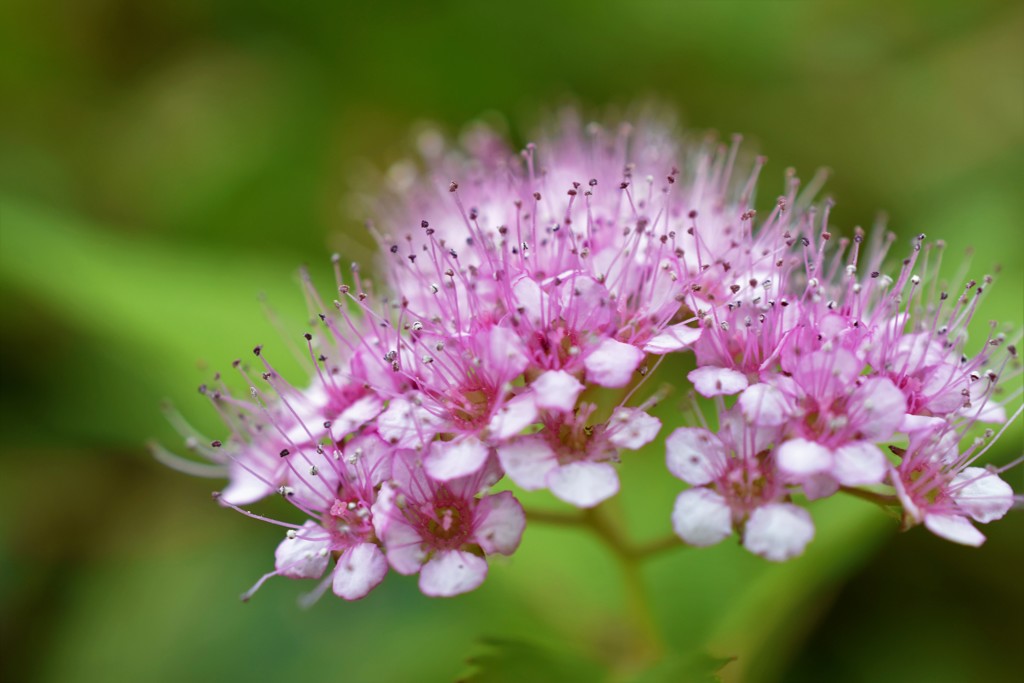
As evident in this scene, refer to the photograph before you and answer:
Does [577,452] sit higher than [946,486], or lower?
higher

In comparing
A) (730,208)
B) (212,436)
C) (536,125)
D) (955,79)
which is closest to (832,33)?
(955,79)

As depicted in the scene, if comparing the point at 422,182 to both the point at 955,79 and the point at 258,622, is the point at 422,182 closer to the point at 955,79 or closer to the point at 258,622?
the point at 258,622

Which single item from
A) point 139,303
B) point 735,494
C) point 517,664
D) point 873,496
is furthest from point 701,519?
point 139,303

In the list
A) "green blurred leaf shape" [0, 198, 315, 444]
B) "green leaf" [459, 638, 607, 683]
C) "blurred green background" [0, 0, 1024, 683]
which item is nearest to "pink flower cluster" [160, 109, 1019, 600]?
"green leaf" [459, 638, 607, 683]

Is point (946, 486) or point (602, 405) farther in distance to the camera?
point (602, 405)

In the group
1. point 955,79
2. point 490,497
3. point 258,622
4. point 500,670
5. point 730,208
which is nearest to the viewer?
point 490,497

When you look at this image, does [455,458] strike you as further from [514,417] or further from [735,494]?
[735,494]

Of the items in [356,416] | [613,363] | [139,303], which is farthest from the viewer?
[139,303]
